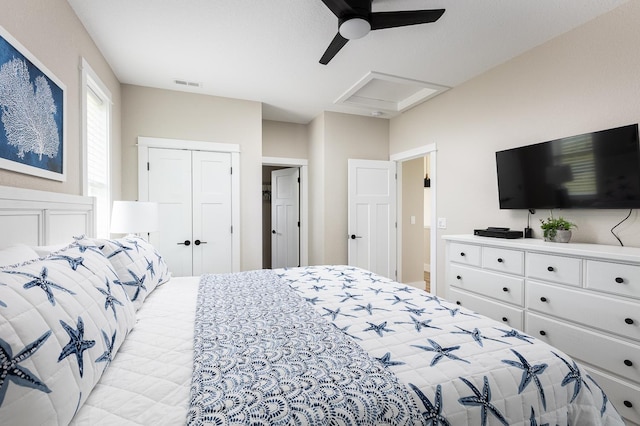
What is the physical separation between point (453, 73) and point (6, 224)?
355 centimetres

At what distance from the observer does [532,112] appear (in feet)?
8.57

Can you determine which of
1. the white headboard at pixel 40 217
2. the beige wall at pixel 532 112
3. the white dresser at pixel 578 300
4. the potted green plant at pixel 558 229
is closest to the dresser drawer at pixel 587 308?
the white dresser at pixel 578 300

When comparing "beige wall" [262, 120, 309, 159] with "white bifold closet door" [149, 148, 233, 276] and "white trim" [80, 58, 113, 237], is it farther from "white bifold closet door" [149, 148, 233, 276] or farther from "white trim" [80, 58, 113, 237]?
"white trim" [80, 58, 113, 237]

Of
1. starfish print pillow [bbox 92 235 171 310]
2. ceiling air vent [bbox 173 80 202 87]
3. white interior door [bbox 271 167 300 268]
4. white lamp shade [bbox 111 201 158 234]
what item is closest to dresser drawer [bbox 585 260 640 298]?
starfish print pillow [bbox 92 235 171 310]

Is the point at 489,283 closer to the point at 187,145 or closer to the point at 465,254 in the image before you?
the point at 465,254

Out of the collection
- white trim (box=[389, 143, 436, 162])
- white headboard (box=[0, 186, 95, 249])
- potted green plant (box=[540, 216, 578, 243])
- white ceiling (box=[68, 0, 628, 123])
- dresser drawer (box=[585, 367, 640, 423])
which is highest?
white ceiling (box=[68, 0, 628, 123])

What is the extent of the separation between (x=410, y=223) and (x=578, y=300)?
2.94m

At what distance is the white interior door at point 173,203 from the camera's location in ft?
11.3

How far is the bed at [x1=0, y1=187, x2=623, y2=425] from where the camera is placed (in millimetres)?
734

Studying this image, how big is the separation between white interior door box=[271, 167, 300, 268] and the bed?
340 cm

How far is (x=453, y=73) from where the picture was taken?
3.05 meters

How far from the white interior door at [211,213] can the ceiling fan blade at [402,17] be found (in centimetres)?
240

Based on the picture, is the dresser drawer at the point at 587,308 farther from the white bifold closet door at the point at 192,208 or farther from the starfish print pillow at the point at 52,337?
the white bifold closet door at the point at 192,208

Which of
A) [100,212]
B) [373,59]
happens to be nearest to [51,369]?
[100,212]
